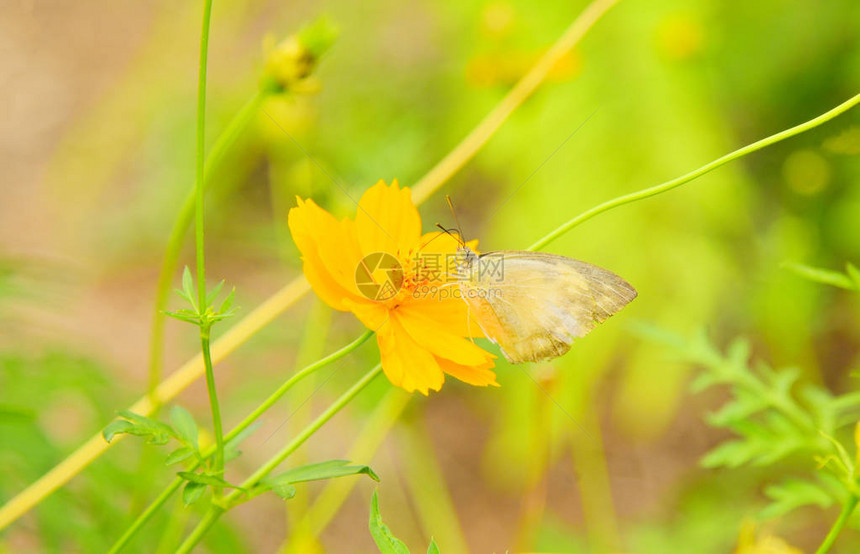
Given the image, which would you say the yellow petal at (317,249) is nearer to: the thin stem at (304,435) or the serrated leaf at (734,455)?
the thin stem at (304,435)

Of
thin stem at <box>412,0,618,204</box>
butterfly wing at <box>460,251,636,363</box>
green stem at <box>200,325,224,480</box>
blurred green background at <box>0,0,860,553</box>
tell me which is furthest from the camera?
blurred green background at <box>0,0,860,553</box>

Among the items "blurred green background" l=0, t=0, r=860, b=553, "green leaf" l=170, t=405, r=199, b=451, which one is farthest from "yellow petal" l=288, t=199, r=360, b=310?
"blurred green background" l=0, t=0, r=860, b=553

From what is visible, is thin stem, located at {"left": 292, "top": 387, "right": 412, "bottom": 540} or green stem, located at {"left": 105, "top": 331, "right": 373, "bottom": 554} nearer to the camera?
green stem, located at {"left": 105, "top": 331, "right": 373, "bottom": 554}

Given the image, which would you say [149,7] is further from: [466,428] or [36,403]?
[36,403]

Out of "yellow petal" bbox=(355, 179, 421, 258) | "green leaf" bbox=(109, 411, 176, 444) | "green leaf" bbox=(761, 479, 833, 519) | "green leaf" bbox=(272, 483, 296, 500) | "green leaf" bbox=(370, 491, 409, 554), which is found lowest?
"green leaf" bbox=(761, 479, 833, 519)

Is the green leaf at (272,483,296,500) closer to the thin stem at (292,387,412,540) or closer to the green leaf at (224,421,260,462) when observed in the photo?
the green leaf at (224,421,260,462)

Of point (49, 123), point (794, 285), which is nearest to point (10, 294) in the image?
point (794, 285)

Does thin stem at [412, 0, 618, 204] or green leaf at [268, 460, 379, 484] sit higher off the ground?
thin stem at [412, 0, 618, 204]

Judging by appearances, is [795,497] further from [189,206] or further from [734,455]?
[189,206]

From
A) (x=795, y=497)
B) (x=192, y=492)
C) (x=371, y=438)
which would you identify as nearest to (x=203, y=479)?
(x=192, y=492)
